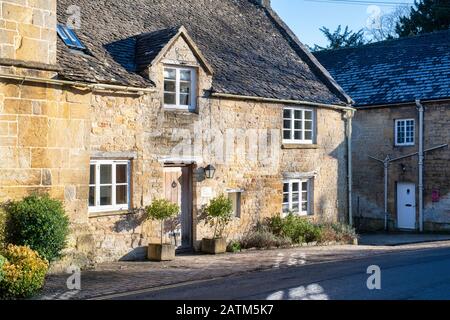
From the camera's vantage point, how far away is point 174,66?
671 inches

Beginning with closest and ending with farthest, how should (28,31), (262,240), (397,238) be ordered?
1. (28,31)
2. (262,240)
3. (397,238)

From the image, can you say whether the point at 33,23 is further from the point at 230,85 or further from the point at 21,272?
the point at 230,85

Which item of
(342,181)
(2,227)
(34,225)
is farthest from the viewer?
(342,181)

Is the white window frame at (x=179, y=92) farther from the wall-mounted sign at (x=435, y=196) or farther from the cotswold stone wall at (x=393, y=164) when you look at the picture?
the wall-mounted sign at (x=435, y=196)

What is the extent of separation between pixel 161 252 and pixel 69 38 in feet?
20.0

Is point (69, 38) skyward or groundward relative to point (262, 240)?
skyward

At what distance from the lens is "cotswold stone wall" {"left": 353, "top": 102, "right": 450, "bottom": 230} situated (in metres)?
25.3

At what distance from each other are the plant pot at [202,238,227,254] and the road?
11.3 feet

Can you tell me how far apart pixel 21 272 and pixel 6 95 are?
3988 mm

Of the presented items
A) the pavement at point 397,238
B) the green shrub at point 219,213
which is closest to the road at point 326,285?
the green shrub at point 219,213

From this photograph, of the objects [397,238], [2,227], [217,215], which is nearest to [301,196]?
[217,215]

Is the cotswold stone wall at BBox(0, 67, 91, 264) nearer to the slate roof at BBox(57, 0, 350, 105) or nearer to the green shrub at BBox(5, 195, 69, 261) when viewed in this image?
the green shrub at BBox(5, 195, 69, 261)

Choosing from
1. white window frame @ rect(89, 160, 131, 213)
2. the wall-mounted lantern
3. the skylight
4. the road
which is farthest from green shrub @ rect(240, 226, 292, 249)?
the skylight

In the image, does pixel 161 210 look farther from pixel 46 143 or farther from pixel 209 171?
pixel 46 143
